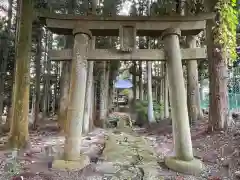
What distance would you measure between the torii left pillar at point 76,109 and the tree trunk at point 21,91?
210cm

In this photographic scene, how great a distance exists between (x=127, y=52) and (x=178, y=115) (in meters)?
Result: 1.87

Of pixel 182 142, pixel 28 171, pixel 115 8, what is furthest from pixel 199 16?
pixel 115 8

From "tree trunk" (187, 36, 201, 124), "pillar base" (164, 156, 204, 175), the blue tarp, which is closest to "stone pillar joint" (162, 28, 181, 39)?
"pillar base" (164, 156, 204, 175)

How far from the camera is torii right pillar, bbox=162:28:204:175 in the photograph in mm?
5023

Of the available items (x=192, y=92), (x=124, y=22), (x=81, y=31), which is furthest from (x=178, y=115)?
(x=192, y=92)

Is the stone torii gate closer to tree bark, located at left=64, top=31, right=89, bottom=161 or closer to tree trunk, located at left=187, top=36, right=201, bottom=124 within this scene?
tree bark, located at left=64, top=31, right=89, bottom=161

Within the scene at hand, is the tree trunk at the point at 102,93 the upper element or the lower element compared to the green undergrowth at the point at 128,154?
upper

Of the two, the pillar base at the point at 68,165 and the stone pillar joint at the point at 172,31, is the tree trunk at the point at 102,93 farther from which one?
the stone pillar joint at the point at 172,31

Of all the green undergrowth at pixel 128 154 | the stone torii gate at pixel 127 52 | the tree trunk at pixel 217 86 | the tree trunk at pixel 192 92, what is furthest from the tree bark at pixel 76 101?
the tree trunk at pixel 192 92

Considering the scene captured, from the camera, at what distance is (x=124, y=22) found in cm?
568

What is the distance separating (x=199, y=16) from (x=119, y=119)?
36.7 ft

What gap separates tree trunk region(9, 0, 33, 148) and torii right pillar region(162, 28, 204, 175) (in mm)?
A: 4019

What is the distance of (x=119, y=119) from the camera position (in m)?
16.0

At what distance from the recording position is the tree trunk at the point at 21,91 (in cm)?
674
